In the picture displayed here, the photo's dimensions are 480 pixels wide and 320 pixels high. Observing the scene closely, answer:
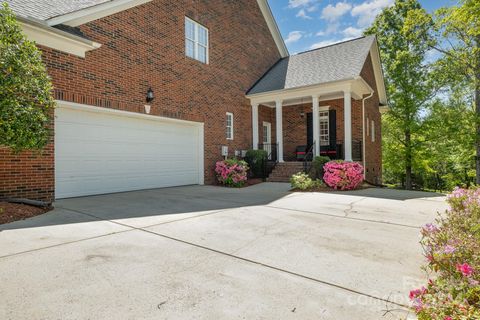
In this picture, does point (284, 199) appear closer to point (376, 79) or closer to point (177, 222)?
point (177, 222)

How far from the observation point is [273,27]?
51.0 ft

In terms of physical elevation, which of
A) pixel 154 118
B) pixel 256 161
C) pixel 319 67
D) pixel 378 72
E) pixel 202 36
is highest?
pixel 202 36

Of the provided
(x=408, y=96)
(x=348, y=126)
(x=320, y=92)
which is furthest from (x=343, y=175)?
(x=408, y=96)

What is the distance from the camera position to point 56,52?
257 inches

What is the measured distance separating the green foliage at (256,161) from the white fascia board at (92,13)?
275 inches

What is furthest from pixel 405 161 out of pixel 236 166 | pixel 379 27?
pixel 379 27

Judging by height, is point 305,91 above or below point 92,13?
below

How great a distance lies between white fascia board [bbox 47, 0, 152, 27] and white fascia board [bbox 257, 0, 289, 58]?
8.37 metres

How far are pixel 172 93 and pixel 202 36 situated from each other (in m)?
3.16

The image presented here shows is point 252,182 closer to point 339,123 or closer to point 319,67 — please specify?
point 339,123

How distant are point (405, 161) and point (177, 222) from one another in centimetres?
1517

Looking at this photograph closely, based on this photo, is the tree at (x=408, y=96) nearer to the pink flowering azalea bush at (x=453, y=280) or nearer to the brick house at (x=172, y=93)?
the brick house at (x=172, y=93)

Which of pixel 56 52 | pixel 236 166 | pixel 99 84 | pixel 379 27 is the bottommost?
pixel 236 166

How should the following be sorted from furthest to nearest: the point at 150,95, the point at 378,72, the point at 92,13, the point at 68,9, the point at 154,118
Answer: the point at 378,72
the point at 154,118
the point at 150,95
the point at 92,13
the point at 68,9
